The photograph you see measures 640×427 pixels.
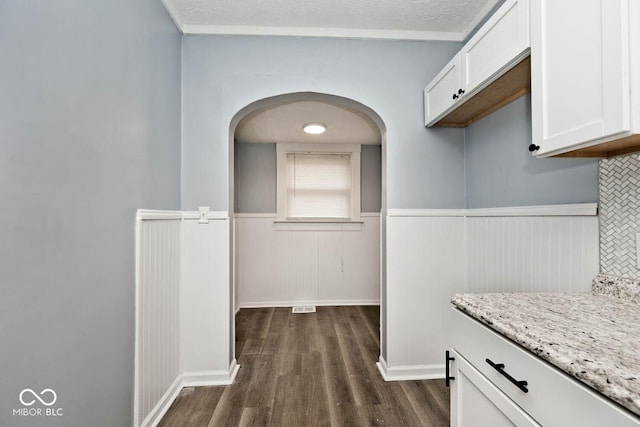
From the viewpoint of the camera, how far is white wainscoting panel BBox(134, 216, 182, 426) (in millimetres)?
1590

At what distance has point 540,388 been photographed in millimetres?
779

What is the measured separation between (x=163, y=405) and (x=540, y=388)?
197 cm

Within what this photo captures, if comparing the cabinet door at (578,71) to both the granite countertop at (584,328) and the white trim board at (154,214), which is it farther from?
the white trim board at (154,214)

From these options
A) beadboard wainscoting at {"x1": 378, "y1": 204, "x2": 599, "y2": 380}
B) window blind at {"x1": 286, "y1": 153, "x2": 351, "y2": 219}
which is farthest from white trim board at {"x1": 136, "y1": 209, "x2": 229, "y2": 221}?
window blind at {"x1": 286, "y1": 153, "x2": 351, "y2": 219}

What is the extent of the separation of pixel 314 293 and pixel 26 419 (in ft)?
11.2

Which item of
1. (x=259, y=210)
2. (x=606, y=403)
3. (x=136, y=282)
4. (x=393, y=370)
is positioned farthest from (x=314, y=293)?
(x=606, y=403)

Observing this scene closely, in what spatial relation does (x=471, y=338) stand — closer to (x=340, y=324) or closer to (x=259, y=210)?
(x=340, y=324)

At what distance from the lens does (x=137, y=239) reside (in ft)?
5.12

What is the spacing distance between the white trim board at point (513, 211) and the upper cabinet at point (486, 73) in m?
0.63

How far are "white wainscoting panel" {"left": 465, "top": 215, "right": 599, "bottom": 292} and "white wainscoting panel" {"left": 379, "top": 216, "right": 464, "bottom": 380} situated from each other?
14 centimetres

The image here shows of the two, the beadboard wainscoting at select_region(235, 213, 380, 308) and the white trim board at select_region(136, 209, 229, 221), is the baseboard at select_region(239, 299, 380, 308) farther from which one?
the white trim board at select_region(136, 209, 229, 221)

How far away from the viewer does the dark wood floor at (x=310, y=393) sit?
1787 mm

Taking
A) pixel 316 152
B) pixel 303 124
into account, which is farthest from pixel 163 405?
pixel 316 152

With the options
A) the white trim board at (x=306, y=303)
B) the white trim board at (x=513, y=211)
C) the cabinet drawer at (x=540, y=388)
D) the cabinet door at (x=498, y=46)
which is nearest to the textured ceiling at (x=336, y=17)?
the cabinet door at (x=498, y=46)
